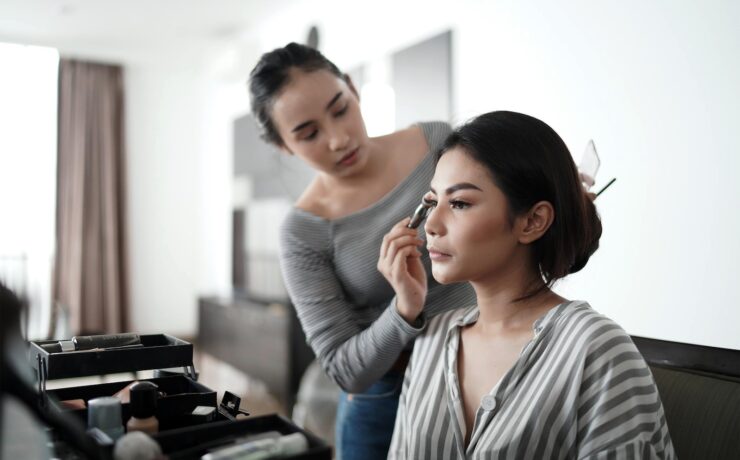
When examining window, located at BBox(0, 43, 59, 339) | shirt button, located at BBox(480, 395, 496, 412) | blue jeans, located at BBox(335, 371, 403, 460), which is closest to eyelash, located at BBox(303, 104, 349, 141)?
blue jeans, located at BBox(335, 371, 403, 460)

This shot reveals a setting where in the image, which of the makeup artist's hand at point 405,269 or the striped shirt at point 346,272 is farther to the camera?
the striped shirt at point 346,272

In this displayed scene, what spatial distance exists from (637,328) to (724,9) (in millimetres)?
915

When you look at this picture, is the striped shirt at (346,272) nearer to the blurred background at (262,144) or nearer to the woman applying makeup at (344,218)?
the woman applying makeup at (344,218)

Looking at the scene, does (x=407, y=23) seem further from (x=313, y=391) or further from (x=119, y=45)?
(x=119, y=45)

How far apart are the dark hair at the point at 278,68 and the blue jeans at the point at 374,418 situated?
61 centimetres

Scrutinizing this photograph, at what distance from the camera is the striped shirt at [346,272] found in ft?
4.09

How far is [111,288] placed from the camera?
16.5ft

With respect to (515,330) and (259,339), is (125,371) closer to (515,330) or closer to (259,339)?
(515,330)

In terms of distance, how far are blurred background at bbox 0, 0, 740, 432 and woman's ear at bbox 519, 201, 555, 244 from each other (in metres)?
0.58

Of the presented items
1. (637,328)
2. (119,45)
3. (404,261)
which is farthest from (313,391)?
(119,45)

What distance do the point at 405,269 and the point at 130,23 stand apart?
3787 millimetres

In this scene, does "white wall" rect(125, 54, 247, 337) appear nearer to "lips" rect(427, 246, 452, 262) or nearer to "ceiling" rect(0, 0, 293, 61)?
"ceiling" rect(0, 0, 293, 61)

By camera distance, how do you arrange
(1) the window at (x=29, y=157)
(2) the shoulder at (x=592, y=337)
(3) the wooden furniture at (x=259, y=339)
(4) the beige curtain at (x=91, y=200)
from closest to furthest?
(2) the shoulder at (x=592, y=337), (3) the wooden furniture at (x=259, y=339), (1) the window at (x=29, y=157), (4) the beige curtain at (x=91, y=200)

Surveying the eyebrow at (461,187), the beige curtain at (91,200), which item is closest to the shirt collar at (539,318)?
the eyebrow at (461,187)
